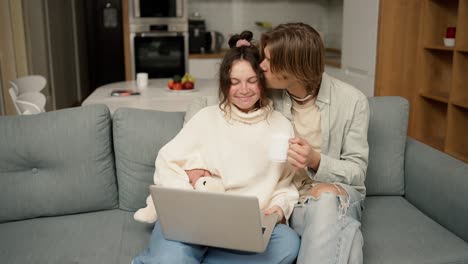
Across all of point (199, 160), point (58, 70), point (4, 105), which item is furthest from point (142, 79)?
point (58, 70)

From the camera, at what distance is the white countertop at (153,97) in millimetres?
2574

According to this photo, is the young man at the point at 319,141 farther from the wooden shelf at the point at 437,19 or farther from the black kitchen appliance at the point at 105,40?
the black kitchen appliance at the point at 105,40

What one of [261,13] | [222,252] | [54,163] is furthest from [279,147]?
[261,13]

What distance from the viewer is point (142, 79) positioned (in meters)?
3.17

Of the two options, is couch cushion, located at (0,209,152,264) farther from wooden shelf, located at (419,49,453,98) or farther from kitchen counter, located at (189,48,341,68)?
kitchen counter, located at (189,48,341,68)

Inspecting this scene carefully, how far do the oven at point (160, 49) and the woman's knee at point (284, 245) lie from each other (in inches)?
134

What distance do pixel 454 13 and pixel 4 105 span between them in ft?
11.1

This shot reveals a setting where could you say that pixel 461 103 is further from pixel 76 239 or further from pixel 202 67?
pixel 202 67

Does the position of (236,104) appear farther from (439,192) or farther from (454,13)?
(454,13)

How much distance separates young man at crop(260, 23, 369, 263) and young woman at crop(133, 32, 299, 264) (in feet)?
0.20

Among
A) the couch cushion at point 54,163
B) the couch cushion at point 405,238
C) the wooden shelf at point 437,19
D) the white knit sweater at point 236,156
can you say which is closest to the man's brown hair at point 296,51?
the white knit sweater at point 236,156

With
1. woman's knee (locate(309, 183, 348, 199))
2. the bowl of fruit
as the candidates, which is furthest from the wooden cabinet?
woman's knee (locate(309, 183, 348, 199))

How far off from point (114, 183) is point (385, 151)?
1.12 m

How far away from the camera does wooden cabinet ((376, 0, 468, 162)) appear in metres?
3.14
